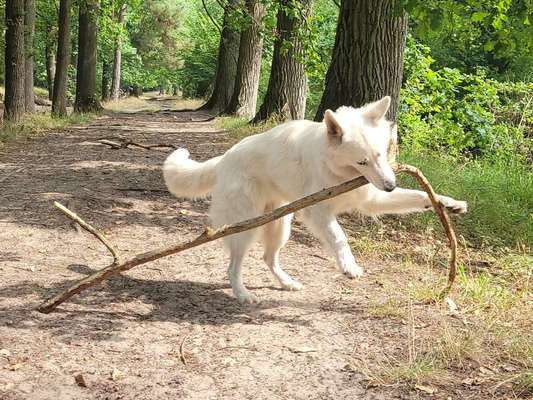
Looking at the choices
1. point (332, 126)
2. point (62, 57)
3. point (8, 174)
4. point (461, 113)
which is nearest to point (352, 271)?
point (332, 126)

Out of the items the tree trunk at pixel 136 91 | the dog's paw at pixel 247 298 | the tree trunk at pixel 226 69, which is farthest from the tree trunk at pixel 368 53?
the tree trunk at pixel 136 91

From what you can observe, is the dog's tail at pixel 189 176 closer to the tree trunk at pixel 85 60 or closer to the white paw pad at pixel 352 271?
the white paw pad at pixel 352 271

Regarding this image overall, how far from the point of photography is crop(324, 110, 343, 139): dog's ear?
4078mm

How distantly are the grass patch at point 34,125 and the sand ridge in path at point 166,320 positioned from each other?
572 centimetres

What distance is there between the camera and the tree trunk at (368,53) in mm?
7480

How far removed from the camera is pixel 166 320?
4.15 meters

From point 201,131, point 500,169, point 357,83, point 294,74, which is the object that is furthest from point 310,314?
point 201,131

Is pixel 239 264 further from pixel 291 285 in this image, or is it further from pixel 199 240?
pixel 199 240

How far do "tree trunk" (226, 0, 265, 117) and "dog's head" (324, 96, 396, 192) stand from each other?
13919 millimetres

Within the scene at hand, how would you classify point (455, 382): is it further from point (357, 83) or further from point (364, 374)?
point (357, 83)

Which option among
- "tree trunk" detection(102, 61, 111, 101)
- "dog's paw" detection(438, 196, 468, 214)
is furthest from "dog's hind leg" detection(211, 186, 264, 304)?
"tree trunk" detection(102, 61, 111, 101)

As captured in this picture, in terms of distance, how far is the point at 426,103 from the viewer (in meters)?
12.6

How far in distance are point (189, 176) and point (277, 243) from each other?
3.02ft

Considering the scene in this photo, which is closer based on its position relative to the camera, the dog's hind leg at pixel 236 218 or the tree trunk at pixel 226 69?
the dog's hind leg at pixel 236 218
